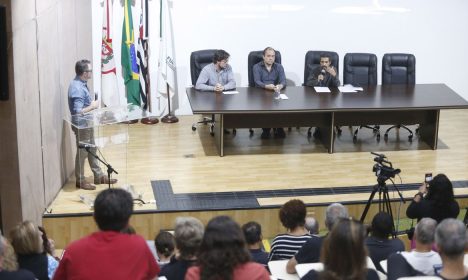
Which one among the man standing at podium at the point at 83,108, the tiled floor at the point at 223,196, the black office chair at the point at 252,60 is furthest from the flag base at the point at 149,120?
the man standing at podium at the point at 83,108

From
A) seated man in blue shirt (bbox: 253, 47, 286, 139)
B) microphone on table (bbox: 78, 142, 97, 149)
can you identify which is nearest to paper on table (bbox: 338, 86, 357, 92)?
seated man in blue shirt (bbox: 253, 47, 286, 139)

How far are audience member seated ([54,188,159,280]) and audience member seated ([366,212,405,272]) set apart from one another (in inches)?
81.0

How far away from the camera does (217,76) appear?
9703mm

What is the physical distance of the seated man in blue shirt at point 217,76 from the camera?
9.50 metres

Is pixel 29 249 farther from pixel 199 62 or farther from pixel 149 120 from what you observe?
pixel 149 120

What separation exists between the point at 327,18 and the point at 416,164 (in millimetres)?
3044

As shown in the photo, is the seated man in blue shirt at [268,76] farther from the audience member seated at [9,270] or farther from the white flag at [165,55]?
the audience member seated at [9,270]

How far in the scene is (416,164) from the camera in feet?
29.1

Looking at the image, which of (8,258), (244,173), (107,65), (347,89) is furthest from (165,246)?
(107,65)

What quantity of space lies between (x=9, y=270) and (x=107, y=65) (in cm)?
Answer: 618

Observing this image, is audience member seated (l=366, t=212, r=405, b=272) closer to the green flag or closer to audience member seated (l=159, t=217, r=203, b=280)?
audience member seated (l=159, t=217, r=203, b=280)

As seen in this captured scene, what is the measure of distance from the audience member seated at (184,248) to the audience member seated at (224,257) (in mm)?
748

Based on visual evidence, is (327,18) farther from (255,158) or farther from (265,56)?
(255,158)

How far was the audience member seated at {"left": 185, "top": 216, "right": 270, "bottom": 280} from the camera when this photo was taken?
11.0 feet
